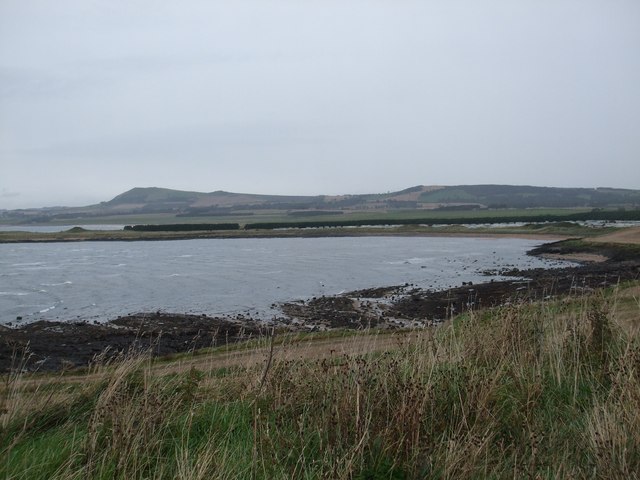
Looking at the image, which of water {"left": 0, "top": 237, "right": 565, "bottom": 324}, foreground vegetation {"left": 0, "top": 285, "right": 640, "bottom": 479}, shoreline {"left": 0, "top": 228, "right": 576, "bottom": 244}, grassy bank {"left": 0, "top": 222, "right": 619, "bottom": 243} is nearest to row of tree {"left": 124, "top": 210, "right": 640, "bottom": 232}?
grassy bank {"left": 0, "top": 222, "right": 619, "bottom": 243}

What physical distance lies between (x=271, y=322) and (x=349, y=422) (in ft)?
64.0

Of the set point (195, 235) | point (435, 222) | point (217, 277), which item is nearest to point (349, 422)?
point (217, 277)

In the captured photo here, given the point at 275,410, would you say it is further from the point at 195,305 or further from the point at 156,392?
the point at 195,305

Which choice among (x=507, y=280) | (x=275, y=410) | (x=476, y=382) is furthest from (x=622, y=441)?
(x=507, y=280)

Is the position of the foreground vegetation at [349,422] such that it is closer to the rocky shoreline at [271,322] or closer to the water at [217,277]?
the rocky shoreline at [271,322]

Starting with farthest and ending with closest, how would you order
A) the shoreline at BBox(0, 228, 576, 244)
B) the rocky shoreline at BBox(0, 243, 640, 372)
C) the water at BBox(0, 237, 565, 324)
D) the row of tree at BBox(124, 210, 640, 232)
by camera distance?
the row of tree at BBox(124, 210, 640, 232), the shoreline at BBox(0, 228, 576, 244), the water at BBox(0, 237, 565, 324), the rocky shoreline at BBox(0, 243, 640, 372)

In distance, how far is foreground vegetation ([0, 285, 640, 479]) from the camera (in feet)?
14.0

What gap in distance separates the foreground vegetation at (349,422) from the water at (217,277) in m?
20.8

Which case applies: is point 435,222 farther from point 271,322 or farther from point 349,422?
point 349,422

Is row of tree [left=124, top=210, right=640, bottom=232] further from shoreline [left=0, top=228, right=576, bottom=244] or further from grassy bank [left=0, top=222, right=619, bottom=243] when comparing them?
shoreline [left=0, top=228, right=576, bottom=244]

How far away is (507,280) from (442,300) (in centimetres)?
818

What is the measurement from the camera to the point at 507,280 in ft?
115

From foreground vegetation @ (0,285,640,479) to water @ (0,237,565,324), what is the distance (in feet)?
68.1

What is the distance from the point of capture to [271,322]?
24.1 m
